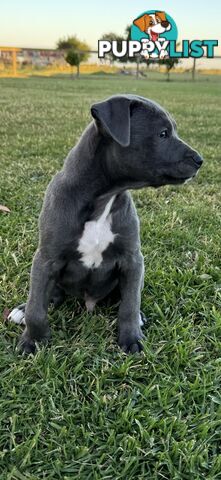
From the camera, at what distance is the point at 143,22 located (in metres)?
22.9

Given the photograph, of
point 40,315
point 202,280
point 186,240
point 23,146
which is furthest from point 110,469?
point 23,146

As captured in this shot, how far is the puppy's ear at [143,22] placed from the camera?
75.2 feet

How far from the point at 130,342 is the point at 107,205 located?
76cm

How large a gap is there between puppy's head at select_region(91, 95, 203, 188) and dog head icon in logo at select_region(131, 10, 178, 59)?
2184 cm

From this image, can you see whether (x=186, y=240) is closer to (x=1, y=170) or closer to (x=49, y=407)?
(x=49, y=407)

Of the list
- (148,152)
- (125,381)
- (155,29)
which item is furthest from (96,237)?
(155,29)

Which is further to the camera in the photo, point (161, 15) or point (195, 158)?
point (161, 15)

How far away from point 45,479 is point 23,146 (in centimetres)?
604

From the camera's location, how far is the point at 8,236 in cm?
411

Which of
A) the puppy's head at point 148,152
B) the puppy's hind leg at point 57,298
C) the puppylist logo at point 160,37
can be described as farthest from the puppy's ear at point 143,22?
the puppy's head at point 148,152

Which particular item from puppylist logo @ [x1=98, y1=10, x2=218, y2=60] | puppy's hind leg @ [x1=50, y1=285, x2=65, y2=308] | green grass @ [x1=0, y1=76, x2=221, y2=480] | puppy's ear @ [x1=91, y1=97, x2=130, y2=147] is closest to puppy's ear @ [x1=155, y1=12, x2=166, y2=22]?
puppylist logo @ [x1=98, y1=10, x2=218, y2=60]

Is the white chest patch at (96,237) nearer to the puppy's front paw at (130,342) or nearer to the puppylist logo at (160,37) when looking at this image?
the puppy's front paw at (130,342)

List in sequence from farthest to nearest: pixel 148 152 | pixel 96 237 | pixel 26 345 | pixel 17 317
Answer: pixel 17 317, pixel 26 345, pixel 96 237, pixel 148 152

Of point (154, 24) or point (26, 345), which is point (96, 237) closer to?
point (26, 345)
